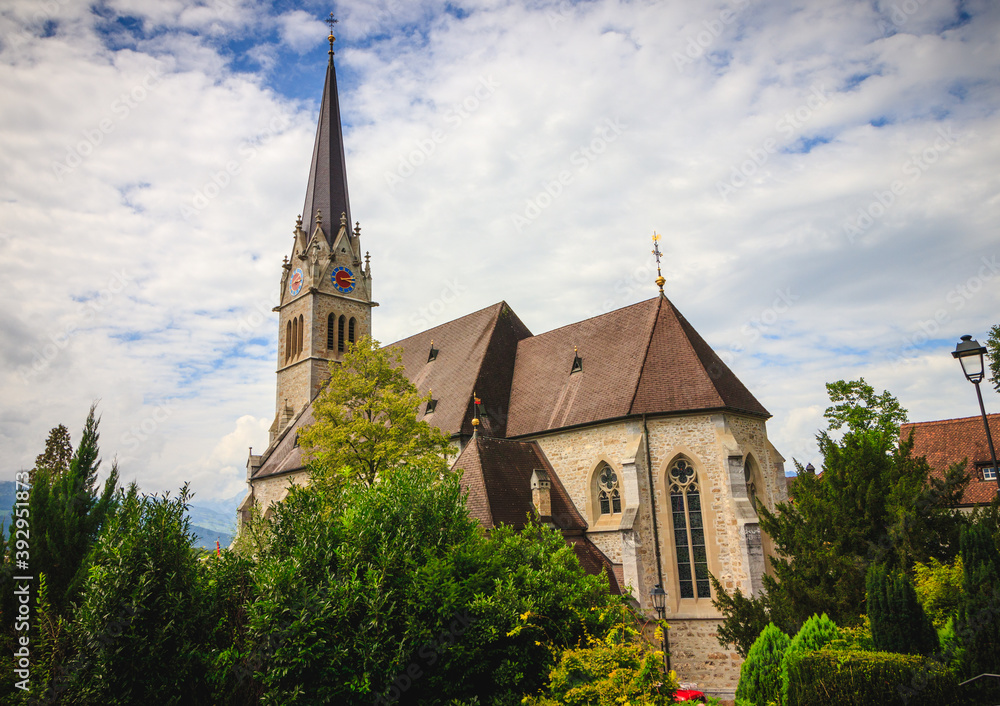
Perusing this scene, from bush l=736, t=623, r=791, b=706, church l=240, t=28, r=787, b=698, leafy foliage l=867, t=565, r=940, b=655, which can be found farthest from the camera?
church l=240, t=28, r=787, b=698

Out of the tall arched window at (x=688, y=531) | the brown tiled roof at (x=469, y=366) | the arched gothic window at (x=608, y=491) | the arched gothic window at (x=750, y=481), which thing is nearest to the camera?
the tall arched window at (x=688, y=531)

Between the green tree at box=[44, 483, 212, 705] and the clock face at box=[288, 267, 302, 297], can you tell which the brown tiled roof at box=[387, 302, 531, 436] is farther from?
the green tree at box=[44, 483, 212, 705]

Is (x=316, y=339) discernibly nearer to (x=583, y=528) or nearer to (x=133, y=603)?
(x=583, y=528)

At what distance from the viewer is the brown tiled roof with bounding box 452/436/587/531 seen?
727 inches

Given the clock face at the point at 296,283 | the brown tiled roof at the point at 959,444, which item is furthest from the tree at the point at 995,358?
the clock face at the point at 296,283

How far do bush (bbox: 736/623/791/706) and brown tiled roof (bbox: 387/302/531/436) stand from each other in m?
14.2

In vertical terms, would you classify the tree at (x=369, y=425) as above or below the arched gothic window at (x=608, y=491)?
above

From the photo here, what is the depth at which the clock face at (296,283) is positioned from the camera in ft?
124

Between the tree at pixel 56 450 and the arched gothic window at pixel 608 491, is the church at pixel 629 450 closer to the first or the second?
the arched gothic window at pixel 608 491

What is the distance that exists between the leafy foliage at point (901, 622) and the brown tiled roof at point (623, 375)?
1100 cm

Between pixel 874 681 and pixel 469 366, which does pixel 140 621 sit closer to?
pixel 874 681

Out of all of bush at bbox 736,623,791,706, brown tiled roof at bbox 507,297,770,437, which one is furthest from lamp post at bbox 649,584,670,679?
bush at bbox 736,623,791,706

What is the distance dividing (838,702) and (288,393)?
33.4m

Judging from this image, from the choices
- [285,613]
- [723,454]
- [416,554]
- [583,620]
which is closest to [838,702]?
[583,620]
